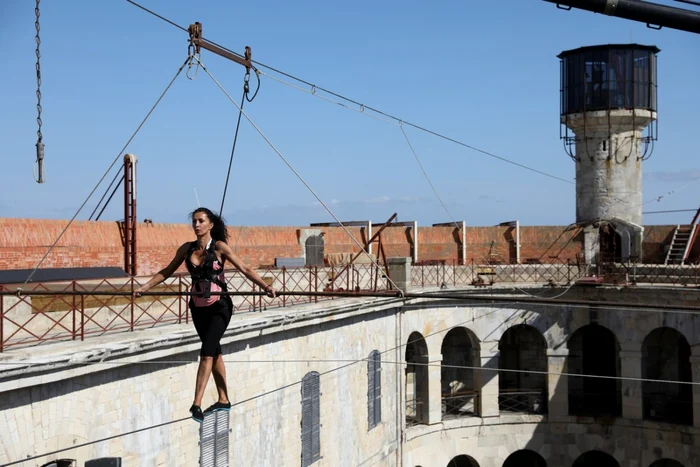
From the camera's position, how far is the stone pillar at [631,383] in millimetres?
26641

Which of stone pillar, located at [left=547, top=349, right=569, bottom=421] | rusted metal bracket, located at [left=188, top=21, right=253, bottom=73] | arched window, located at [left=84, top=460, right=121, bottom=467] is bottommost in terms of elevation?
stone pillar, located at [left=547, top=349, right=569, bottom=421]

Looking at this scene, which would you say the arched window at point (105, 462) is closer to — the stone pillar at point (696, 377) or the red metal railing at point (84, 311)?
the red metal railing at point (84, 311)

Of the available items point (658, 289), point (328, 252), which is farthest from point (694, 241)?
point (328, 252)

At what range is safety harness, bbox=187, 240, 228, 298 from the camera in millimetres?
6943

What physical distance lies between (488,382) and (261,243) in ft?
29.3

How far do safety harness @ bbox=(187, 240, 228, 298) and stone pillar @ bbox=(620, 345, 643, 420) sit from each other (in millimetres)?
22211

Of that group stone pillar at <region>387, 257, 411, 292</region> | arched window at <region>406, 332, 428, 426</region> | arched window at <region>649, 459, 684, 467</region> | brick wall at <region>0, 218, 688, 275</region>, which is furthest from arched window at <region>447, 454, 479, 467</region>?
stone pillar at <region>387, 257, 411, 292</region>

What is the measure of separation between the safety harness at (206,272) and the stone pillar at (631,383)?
72.9ft

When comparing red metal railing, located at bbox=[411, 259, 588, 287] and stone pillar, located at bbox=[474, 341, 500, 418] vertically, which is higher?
red metal railing, located at bbox=[411, 259, 588, 287]

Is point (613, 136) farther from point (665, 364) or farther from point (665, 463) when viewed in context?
point (665, 463)

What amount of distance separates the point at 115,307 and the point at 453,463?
16423 mm

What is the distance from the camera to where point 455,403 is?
29.2m

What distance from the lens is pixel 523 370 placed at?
94.6 feet

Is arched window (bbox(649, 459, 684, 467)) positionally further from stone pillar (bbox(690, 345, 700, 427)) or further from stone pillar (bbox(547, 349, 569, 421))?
stone pillar (bbox(547, 349, 569, 421))
